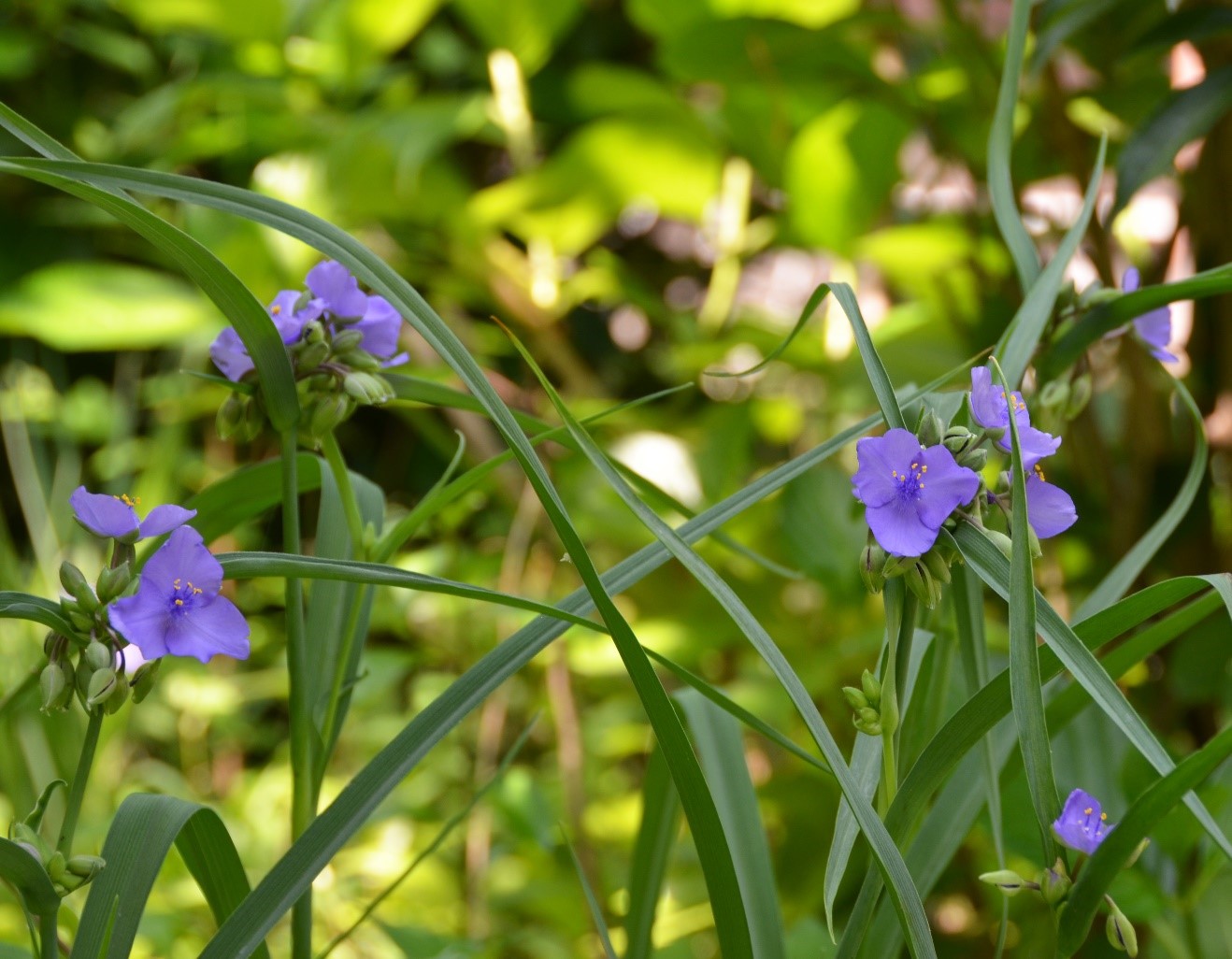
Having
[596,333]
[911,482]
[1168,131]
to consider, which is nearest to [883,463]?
[911,482]

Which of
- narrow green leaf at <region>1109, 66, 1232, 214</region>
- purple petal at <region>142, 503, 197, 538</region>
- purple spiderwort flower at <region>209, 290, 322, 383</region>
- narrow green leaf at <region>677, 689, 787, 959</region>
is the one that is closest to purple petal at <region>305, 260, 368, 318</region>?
purple spiderwort flower at <region>209, 290, 322, 383</region>

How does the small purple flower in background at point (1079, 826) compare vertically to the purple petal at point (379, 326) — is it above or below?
below

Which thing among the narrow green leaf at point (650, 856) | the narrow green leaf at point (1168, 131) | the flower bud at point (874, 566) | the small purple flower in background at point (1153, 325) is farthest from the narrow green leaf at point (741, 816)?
the narrow green leaf at point (1168, 131)

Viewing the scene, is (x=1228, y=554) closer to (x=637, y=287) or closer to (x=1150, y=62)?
(x=1150, y=62)

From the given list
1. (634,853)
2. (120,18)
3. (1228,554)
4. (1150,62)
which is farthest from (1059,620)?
(120,18)

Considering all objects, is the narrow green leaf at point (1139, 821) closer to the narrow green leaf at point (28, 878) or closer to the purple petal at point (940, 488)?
the purple petal at point (940, 488)

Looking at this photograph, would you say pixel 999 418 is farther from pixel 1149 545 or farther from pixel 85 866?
pixel 85 866

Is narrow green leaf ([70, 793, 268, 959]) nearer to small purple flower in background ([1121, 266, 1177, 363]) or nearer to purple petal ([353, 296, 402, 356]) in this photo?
purple petal ([353, 296, 402, 356])
